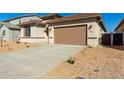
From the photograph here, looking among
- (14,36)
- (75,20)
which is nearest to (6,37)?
(14,36)

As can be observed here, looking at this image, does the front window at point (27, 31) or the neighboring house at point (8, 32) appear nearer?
the front window at point (27, 31)

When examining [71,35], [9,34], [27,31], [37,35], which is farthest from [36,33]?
[9,34]

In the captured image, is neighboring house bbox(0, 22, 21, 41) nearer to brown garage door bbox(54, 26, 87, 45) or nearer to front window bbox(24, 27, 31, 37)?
front window bbox(24, 27, 31, 37)

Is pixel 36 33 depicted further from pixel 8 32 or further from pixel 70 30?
pixel 8 32

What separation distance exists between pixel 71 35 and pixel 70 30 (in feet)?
2.05

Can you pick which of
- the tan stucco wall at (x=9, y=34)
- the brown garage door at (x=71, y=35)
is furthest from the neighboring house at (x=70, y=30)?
the tan stucco wall at (x=9, y=34)

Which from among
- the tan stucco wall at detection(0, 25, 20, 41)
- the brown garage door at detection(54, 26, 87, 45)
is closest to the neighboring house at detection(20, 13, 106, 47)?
the brown garage door at detection(54, 26, 87, 45)

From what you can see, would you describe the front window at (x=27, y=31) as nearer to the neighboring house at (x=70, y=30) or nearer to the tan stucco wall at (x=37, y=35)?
the neighboring house at (x=70, y=30)

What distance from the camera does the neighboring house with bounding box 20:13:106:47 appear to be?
14234mm

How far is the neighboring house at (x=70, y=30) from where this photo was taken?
1423cm

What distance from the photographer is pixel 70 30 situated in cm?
1586
